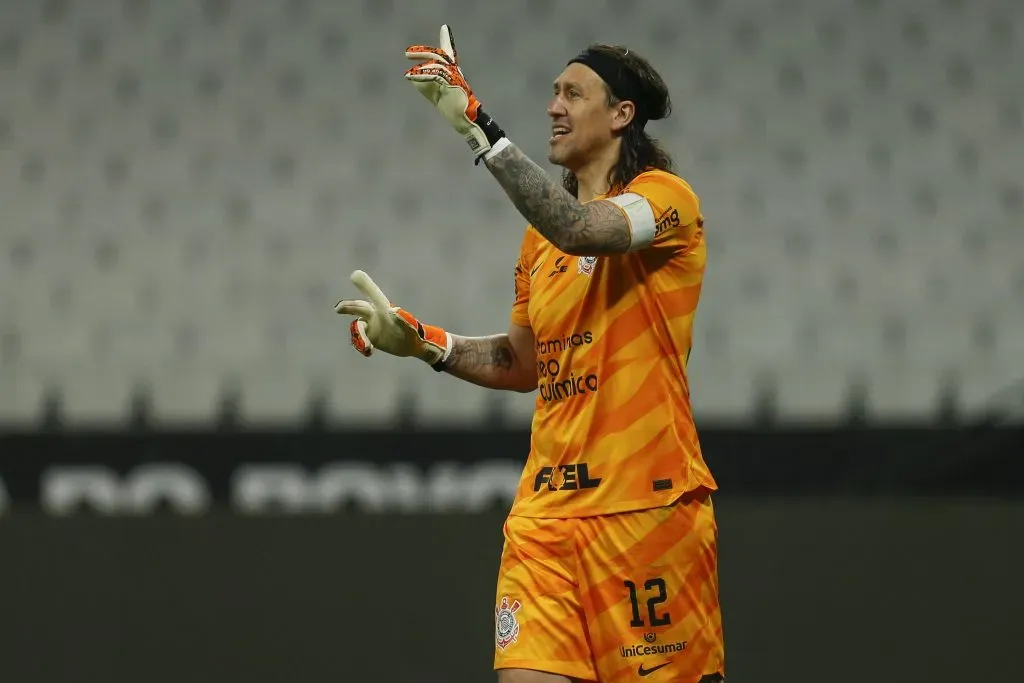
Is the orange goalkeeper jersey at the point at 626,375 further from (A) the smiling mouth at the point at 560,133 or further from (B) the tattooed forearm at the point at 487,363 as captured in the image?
(B) the tattooed forearm at the point at 487,363

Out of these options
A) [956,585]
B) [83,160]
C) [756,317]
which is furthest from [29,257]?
[956,585]

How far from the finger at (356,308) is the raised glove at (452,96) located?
754 mm

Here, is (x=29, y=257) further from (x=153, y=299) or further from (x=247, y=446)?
(x=247, y=446)

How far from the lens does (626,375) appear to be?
11.5 feet

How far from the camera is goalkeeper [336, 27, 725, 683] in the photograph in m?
3.32

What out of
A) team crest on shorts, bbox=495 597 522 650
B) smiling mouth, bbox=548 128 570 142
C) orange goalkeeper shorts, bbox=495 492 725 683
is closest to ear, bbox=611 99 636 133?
smiling mouth, bbox=548 128 570 142

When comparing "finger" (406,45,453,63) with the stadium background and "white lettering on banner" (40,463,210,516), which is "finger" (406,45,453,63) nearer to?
the stadium background

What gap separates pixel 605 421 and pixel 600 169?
0.71 meters

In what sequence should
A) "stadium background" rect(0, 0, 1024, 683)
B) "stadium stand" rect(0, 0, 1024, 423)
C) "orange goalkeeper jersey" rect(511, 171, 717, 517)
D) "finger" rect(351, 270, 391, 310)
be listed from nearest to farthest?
1. "orange goalkeeper jersey" rect(511, 171, 717, 517)
2. "finger" rect(351, 270, 391, 310)
3. "stadium background" rect(0, 0, 1024, 683)
4. "stadium stand" rect(0, 0, 1024, 423)

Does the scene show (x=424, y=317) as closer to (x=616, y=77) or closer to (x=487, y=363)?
(x=487, y=363)

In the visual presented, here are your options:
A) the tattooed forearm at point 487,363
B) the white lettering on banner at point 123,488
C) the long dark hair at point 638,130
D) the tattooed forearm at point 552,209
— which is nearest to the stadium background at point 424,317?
the white lettering on banner at point 123,488

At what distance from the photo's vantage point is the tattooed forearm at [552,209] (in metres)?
3.24

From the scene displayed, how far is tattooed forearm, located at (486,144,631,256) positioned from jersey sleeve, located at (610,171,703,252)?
11 cm

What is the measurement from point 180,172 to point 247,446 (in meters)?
3.21
